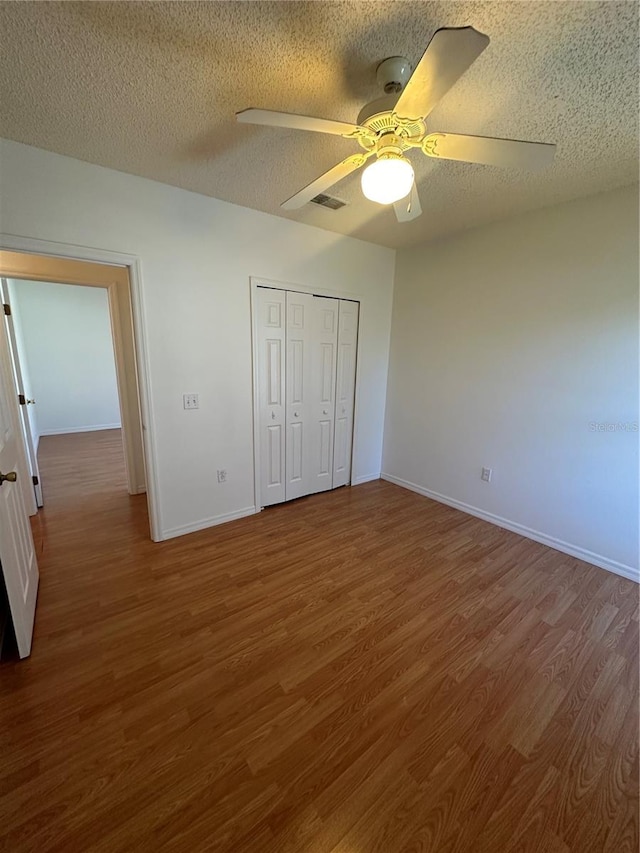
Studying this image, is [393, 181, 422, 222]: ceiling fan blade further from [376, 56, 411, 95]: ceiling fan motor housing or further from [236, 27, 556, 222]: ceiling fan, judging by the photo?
[376, 56, 411, 95]: ceiling fan motor housing

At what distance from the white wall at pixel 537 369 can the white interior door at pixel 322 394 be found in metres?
0.87

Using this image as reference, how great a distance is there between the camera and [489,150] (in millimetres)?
1234

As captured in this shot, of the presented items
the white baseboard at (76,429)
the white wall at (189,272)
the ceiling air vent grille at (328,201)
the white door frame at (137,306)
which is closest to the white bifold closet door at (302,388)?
the white wall at (189,272)

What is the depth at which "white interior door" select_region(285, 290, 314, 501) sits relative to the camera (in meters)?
2.96

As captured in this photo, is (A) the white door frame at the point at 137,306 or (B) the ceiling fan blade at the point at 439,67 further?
(A) the white door frame at the point at 137,306

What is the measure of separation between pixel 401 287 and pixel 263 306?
62.5 inches

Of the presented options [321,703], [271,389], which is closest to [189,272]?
[271,389]

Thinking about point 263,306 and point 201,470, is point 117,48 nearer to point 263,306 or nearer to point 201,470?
point 263,306

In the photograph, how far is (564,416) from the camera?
2463 mm

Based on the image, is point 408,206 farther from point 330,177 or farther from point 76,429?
point 76,429

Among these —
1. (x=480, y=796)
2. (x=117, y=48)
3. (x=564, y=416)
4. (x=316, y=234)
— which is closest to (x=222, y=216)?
(x=316, y=234)

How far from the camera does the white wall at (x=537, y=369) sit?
2.20m

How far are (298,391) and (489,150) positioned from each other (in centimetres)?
217

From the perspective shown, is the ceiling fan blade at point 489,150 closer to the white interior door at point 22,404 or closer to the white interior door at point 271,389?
the white interior door at point 271,389
